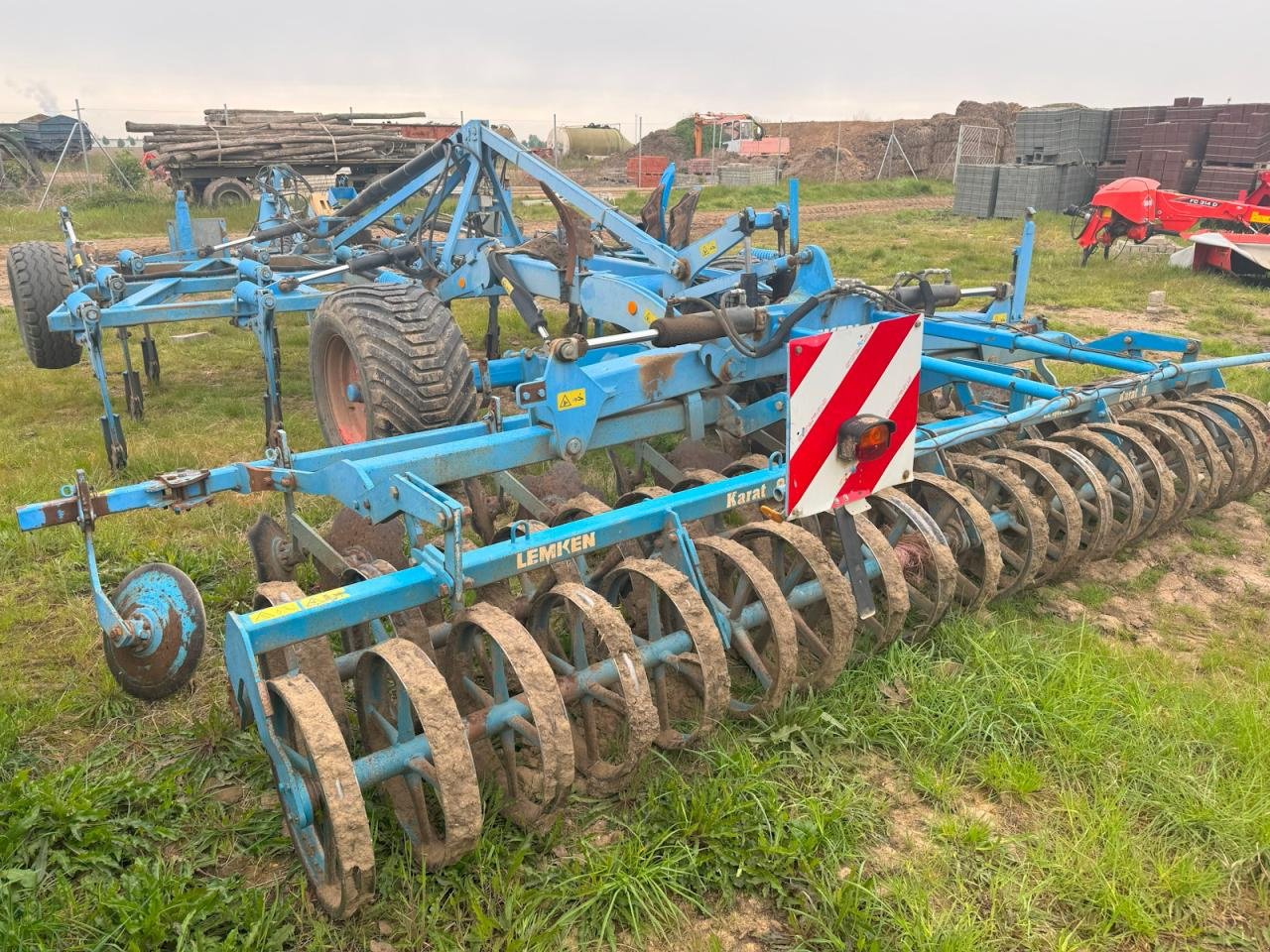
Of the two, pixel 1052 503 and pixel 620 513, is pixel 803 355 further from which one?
pixel 1052 503

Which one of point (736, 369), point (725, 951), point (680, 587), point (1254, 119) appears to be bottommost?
point (725, 951)

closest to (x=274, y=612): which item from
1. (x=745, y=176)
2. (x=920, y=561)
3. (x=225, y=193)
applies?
(x=920, y=561)

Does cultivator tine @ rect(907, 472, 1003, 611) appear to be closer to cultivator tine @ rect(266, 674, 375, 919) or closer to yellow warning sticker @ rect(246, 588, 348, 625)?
yellow warning sticker @ rect(246, 588, 348, 625)

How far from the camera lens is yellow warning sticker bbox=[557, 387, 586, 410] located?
359 cm

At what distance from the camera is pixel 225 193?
19.9m

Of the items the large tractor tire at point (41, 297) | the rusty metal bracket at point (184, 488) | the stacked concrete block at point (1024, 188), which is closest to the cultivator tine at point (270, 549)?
the rusty metal bracket at point (184, 488)

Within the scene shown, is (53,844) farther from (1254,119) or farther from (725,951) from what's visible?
(1254,119)

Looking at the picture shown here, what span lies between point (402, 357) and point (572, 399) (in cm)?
112

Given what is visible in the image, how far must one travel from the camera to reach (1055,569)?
397 centimetres

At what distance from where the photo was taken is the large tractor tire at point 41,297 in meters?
7.14

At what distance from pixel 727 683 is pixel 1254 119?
21.1 metres

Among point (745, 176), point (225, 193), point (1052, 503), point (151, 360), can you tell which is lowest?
point (151, 360)

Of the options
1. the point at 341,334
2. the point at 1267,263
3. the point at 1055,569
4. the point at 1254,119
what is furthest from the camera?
the point at 1254,119

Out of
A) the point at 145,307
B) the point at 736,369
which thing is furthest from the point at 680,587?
the point at 145,307
